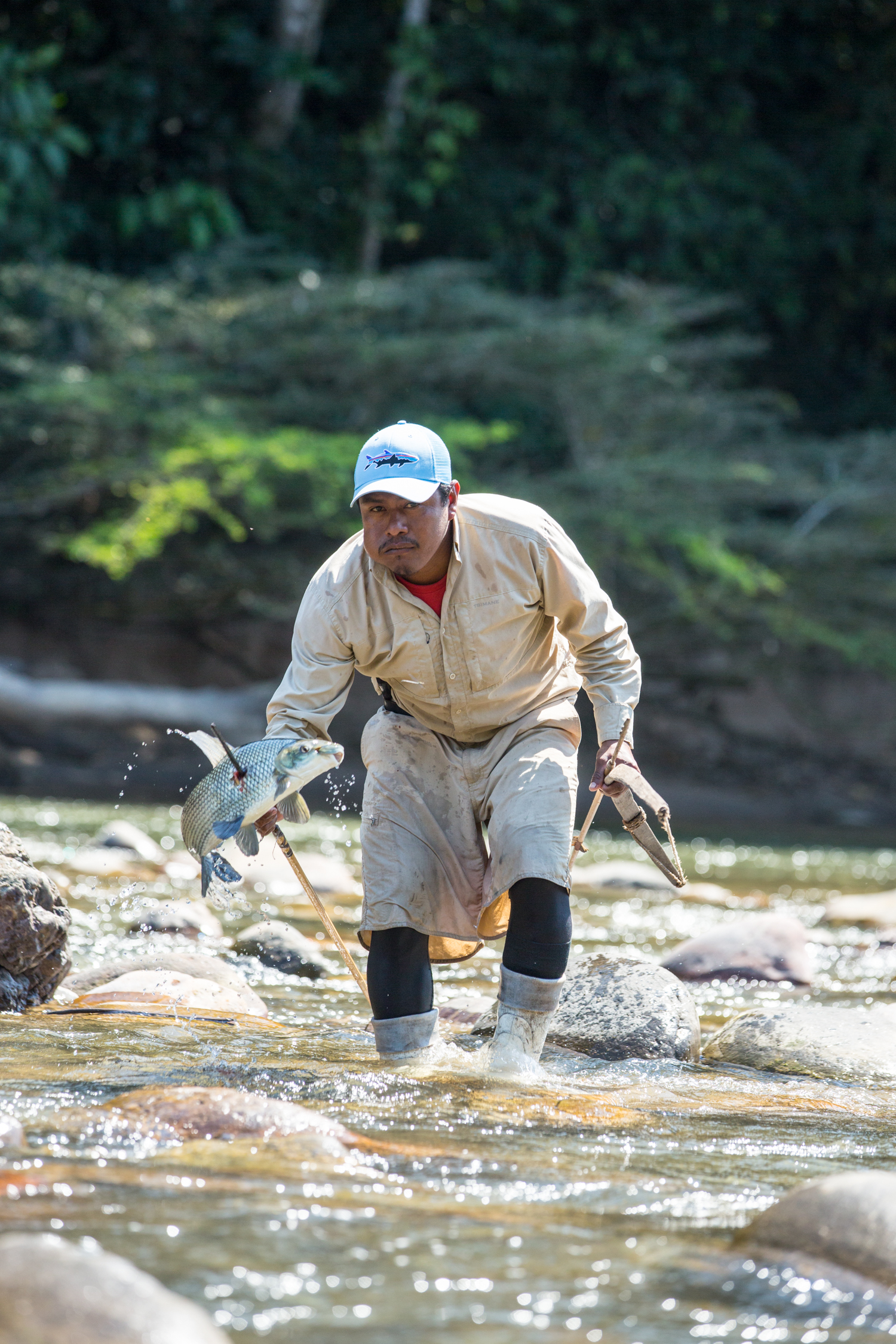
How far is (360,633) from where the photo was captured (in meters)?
3.39

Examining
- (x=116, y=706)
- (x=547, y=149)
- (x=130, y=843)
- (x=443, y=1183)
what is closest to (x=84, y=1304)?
(x=443, y=1183)

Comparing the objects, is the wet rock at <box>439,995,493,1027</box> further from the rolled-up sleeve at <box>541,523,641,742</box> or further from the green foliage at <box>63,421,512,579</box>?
the green foliage at <box>63,421,512,579</box>

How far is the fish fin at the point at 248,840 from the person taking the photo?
10.4ft

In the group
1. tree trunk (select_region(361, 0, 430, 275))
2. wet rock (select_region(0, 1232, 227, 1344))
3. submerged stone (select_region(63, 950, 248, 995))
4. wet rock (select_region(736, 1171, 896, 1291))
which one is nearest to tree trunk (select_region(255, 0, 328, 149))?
tree trunk (select_region(361, 0, 430, 275))

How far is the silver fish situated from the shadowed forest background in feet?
25.8

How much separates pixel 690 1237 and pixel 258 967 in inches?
115

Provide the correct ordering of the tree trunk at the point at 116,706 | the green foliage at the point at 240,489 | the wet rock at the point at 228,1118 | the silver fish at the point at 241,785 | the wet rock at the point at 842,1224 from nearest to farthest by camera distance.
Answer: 1. the wet rock at the point at 842,1224
2. the wet rock at the point at 228,1118
3. the silver fish at the point at 241,785
4. the tree trunk at the point at 116,706
5. the green foliage at the point at 240,489

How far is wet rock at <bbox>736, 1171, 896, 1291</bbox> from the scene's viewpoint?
199 cm

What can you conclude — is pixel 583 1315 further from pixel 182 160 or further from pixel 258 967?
pixel 182 160

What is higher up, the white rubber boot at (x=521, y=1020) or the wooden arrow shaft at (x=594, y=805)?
the wooden arrow shaft at (x=594, y=805)

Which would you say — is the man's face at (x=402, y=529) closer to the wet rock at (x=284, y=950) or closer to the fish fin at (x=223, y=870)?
the fish fin at (x=223, y=870)

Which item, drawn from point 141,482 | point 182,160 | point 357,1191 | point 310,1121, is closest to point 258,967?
point 310,1121

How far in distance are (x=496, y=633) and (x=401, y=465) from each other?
49cm

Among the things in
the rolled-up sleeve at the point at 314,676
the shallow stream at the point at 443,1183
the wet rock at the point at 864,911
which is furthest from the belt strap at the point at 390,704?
the wet rock at the point at 864,911
